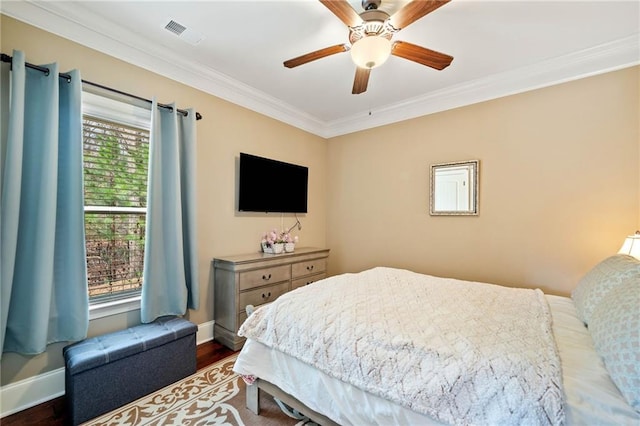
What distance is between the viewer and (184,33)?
2203mm

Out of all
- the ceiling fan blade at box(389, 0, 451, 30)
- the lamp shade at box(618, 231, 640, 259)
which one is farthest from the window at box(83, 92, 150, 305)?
the lamp shade at box(618, 231, 640, 259)

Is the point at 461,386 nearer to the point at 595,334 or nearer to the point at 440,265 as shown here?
the point at 595,334

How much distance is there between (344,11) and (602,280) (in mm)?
2177

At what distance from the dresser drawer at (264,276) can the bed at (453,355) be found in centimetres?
103

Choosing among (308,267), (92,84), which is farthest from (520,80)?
(92,84)

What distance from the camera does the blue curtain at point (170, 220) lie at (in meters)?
2.31

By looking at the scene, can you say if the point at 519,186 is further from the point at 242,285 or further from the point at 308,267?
the point at 242,285

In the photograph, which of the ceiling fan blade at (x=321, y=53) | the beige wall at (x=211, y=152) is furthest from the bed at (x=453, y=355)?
the ceiling fan blade at (x=321, y=53)

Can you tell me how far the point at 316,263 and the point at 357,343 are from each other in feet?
7.41

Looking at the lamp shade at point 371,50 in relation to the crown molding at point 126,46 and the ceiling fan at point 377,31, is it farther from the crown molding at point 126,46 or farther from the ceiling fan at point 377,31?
the crown molding at point 126,46

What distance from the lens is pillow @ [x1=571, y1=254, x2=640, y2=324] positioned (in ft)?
4.81

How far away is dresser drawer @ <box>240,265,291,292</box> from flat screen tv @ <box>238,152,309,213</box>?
737 mm

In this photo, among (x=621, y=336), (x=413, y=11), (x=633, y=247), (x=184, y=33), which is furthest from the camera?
(x=184, y=33)

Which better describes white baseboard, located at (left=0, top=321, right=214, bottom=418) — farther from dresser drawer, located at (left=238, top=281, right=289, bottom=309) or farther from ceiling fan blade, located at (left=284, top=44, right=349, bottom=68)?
ceiling fan blade, located at (left=284, top=44, right=349, bottom=68)
